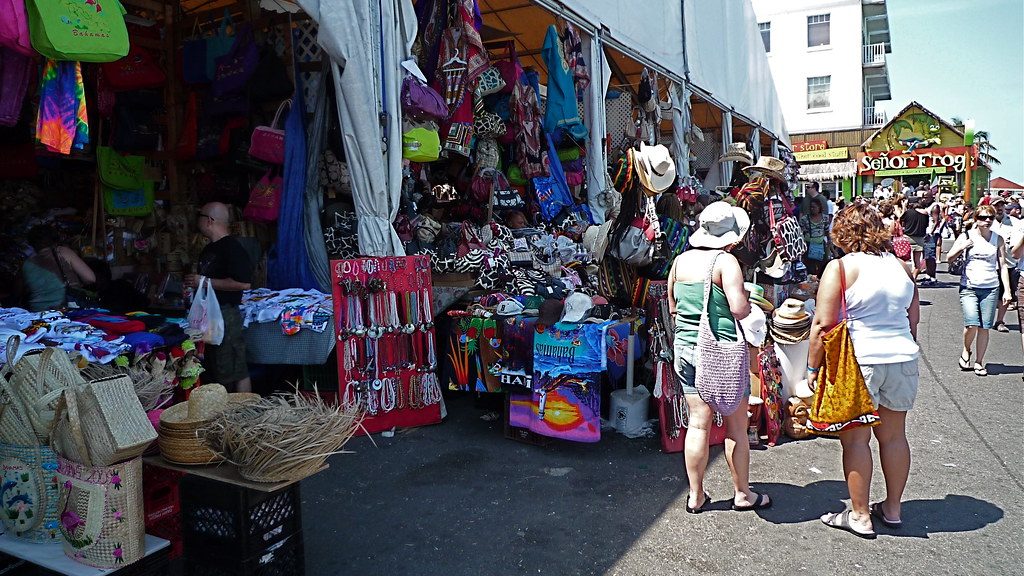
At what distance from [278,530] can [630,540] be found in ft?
5.81

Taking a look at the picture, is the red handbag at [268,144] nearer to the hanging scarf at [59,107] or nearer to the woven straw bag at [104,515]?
the hanging scarf at [59,107]

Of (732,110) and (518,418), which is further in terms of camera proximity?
(732,110)

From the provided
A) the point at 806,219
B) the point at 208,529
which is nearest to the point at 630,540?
the point at 208,529

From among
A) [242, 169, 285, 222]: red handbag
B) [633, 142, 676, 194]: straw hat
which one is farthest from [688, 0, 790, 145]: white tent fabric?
[242, 169, 285, 222]: red handbag

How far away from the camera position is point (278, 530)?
108 inches

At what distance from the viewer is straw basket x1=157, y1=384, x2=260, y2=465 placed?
274 centimetres

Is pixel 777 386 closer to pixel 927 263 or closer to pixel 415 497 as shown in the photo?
pixel 415 497

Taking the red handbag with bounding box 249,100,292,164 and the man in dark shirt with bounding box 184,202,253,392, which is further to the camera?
the red handbag with bounding box 249,100,292,164

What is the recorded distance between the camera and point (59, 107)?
13.0ft

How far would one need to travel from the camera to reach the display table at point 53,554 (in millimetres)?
2525

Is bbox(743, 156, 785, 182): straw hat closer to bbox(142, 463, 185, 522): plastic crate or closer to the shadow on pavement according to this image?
the shadow on pavement

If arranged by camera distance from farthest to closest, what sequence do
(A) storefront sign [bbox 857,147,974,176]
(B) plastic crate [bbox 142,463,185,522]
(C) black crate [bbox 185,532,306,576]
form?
(A) storefront sign [bbox 857,147,974,176] < (B) plastic crate [bbox 142,463,185,522] < (C) black crate [bbox 185,532,306,576]

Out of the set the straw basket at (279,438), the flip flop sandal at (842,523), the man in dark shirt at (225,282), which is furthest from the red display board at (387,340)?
the flip flop sandal at (842,523)

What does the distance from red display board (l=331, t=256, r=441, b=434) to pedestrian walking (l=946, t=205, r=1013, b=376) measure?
5542 millimetres
